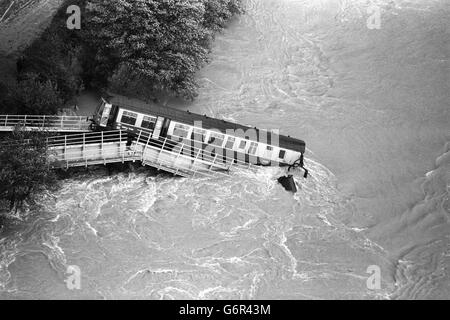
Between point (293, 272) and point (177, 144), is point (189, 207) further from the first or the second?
point (293, 272)

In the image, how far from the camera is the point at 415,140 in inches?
2078

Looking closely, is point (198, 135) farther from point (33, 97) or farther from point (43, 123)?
point (33, 97)

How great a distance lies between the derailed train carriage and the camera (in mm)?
46531

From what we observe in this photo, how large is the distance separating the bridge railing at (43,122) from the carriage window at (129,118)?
294 cm

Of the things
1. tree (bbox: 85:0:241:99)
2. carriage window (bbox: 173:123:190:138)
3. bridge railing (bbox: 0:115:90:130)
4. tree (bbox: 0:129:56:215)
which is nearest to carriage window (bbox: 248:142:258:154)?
carriage window (bbox: 173:123:190:138)

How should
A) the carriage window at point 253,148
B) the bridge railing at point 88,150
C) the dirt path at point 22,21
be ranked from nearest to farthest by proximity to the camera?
the bridge railing at point 88,150 < the carriage window at point 253,148 < the dirt path at point 22,21

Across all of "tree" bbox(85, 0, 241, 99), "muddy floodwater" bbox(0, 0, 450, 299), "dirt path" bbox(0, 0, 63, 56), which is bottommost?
"muddy floodwater" bbox(0, 0, 450, 299)

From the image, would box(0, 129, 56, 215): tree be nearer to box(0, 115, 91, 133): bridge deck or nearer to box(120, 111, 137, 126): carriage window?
box(0, 115, 91, 133): bridge deck

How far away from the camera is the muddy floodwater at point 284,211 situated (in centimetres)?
3903

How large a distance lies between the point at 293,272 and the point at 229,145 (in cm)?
1145

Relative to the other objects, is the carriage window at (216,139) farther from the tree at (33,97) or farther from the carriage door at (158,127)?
the tree at (33,97)

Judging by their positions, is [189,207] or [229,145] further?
[229,145]

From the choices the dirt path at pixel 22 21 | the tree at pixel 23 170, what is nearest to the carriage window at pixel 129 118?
the tree at pixel 23 170
